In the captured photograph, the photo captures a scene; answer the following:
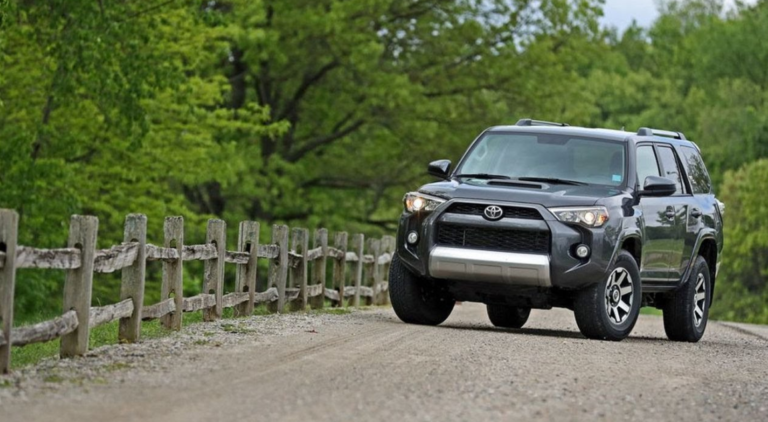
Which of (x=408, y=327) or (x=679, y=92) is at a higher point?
(x=679, y=92)

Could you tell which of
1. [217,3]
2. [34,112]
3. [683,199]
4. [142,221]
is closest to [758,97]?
[217,3]

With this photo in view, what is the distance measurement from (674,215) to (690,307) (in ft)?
3.86

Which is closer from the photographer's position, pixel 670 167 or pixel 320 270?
pixel 670 167

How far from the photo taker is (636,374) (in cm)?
1139

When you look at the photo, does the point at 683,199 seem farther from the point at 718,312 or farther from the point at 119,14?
the point at 718,312

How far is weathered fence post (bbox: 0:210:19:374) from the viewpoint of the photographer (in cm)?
977

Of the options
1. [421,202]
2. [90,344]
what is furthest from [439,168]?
[90,344]

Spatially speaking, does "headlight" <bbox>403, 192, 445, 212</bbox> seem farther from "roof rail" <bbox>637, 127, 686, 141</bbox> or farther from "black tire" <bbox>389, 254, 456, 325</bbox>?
"roof rail" <bbox>637, 127, 686, 141</bbox>

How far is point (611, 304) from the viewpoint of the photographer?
1495 centimetres

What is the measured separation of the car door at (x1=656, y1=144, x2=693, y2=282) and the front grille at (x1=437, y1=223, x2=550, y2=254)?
1920 millimetres

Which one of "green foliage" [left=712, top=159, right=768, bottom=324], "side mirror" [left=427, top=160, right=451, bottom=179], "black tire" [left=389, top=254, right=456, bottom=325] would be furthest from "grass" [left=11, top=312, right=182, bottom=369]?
"green foliage" [left=712, top=159, right=768, bottom=324]

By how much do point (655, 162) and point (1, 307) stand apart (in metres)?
8.51

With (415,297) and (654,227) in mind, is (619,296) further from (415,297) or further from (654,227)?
(415,297)

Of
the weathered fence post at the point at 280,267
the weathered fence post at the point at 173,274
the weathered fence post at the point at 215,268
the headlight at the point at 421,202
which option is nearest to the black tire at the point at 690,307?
the headlight at the point at 421,202
